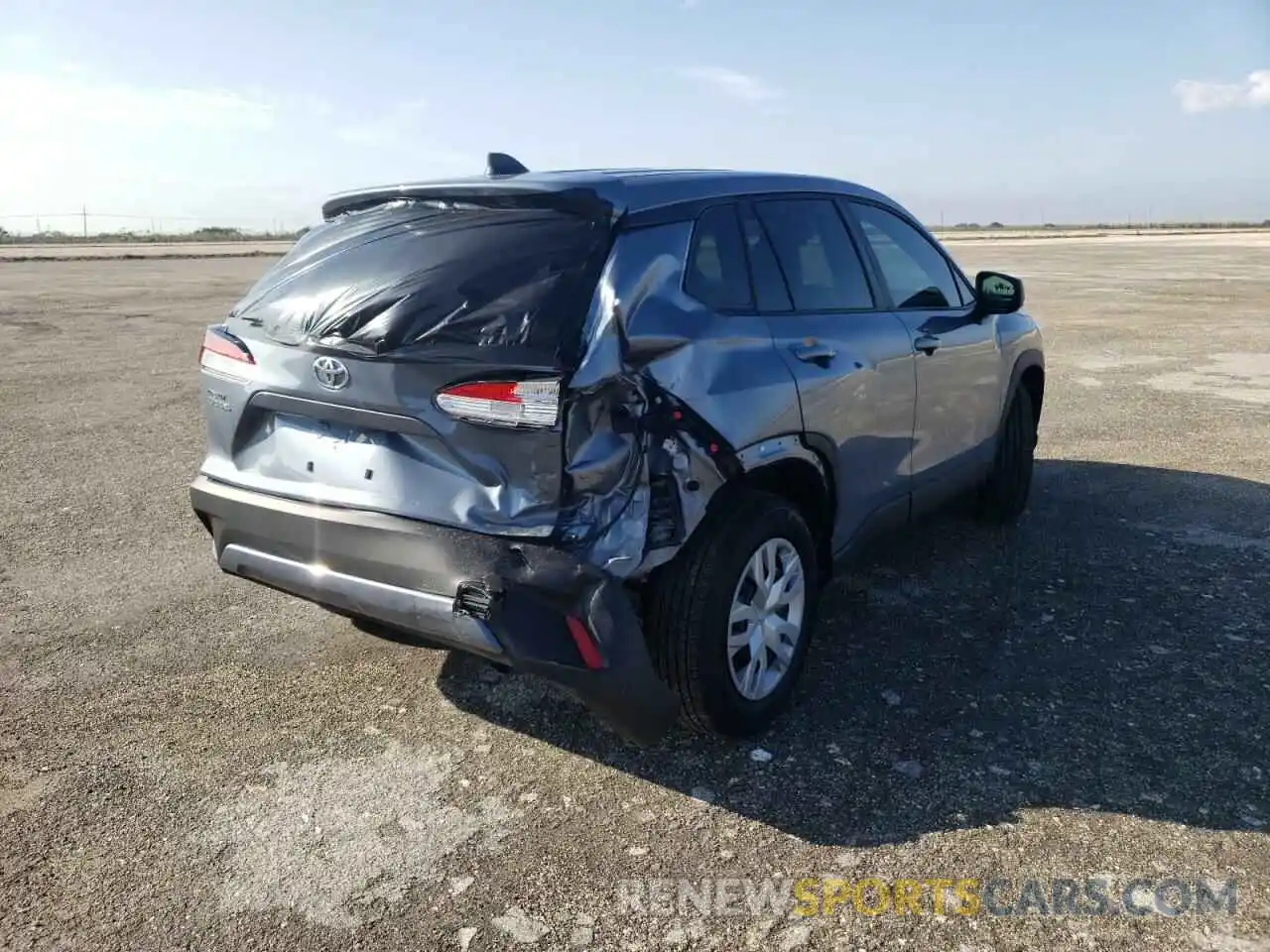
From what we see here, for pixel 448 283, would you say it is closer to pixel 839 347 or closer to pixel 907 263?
pixel 839 347

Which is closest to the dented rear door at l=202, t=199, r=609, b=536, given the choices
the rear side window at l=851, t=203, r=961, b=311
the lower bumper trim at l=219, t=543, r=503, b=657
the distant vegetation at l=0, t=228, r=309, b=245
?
the lower bumper trim at l=219, t=543, r=503, b=657

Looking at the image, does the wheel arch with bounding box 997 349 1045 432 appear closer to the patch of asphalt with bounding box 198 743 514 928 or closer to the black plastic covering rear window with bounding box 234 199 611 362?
the black plastic covering rear window with bounding box 234 199 611 362

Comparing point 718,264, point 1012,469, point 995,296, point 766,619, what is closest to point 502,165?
point 718,264

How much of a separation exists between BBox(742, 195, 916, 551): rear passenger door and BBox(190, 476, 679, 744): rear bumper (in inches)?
43.3

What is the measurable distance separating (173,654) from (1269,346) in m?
12.6

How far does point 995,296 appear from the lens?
5.21 m

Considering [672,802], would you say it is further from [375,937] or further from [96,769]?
[96,769]

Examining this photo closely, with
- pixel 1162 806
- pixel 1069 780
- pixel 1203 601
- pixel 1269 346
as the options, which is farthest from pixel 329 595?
pixel 1269 346

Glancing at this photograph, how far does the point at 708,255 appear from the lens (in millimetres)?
3621

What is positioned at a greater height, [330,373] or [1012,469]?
[330,373]

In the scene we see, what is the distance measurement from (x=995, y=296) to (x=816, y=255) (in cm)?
144

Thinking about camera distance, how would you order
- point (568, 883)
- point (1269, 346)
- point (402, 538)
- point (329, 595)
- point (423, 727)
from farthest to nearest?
point (1269, 346)
point (423, 727)
point (329, 595)
point (402, 538)
point (568, 883)

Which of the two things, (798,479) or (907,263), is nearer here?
(798,479)

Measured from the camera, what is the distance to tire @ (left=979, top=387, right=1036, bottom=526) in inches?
225
